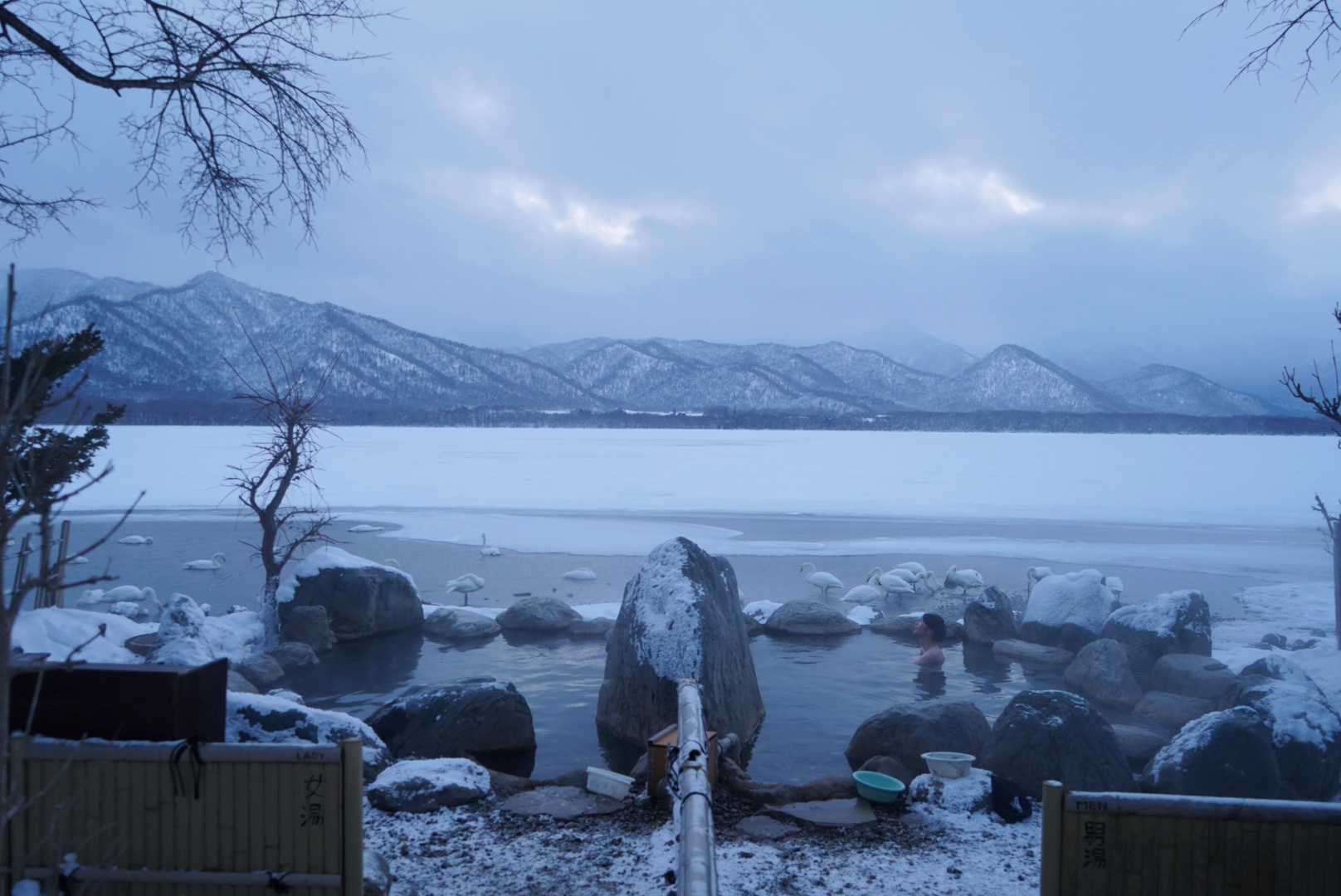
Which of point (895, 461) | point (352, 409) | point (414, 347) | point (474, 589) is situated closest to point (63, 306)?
point (352, 409)

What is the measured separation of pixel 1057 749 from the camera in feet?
19.8

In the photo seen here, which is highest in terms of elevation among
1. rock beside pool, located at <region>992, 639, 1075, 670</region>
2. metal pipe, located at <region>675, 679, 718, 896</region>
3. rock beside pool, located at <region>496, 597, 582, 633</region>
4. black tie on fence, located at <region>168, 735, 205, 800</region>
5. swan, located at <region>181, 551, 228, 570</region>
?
black tie on fence, located at <region>168, 735, 205, 800</region>

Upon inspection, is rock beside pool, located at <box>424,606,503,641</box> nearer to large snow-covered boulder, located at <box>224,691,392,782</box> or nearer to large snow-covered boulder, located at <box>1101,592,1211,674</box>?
large snow-covered boulder, located at <box>224,691,392,782</box>

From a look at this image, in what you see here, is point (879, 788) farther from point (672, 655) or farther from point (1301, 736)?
Result: point (1301, 736)

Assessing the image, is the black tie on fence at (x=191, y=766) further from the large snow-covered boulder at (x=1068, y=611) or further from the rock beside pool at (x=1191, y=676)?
the large snow-covered boulder at (x=1068, y=611)

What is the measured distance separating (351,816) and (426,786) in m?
2.46

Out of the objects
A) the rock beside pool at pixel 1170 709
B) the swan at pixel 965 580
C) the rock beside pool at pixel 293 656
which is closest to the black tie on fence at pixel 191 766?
the rock beside pool at pixel 293 656

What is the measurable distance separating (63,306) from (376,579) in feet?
339

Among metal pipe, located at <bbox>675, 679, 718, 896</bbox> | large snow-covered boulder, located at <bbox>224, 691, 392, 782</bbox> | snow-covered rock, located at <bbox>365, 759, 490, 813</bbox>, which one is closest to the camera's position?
metal pipe, located at <bbox>675, 679, 718, 896</bbox>

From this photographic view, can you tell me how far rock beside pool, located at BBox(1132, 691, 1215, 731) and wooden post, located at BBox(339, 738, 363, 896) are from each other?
745 centimetres

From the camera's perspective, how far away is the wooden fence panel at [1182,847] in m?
2.97

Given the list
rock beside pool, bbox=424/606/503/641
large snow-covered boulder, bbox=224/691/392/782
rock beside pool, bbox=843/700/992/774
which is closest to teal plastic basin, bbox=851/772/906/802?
rock beside pool, bbox=843/700/992/774

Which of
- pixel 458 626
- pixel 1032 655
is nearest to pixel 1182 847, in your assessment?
pixel 1032 655

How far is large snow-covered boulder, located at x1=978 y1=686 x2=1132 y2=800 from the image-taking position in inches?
234
